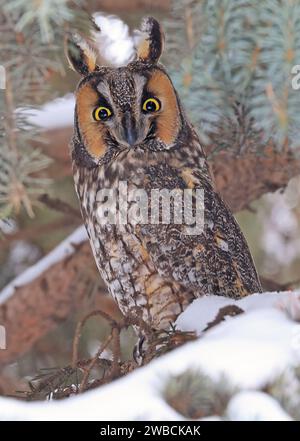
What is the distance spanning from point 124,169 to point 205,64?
0.42 metres

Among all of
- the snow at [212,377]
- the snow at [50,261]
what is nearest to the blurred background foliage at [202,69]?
the snow at [212,377]

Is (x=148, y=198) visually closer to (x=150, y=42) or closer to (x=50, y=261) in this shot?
(x=150, y=42)

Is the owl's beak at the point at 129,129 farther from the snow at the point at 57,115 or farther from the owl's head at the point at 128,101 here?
the snow at the point at 57,115

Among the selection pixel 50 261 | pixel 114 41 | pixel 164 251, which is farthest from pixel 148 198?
pixel 50 261

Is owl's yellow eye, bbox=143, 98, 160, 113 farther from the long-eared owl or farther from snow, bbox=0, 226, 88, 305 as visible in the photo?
snow, bbox=0, 226, 88, 305

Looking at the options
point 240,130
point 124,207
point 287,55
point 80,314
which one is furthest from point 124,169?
point 80,314

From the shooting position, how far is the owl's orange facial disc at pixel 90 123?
2002mm

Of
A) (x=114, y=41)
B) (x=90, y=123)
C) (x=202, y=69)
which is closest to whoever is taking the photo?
(x=202, y=69)

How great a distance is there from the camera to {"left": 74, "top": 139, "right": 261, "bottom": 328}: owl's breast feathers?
199 cm

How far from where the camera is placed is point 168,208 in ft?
6.61

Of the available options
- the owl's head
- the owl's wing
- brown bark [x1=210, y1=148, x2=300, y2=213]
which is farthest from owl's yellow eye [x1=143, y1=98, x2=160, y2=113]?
brown bark [x1=210, y1=148, x2=300, y2=213]

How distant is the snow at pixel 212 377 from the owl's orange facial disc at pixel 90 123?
1.00m

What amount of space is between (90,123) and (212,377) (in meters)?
1.14

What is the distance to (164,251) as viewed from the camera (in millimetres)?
1991
